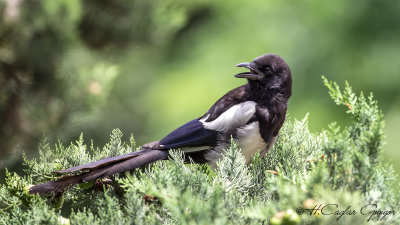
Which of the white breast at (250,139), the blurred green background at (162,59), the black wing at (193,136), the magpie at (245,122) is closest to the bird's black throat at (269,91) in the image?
the magpie at (245,122)

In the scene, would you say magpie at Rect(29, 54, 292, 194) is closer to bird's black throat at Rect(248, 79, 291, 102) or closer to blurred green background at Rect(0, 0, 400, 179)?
bird's black throat at Rect(248, 79, 291, 102)

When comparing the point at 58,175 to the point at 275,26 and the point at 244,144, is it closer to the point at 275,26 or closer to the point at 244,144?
the point at 244,144

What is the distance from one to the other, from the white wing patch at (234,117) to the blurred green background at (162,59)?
3.62 ft

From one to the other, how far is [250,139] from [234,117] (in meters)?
0.11

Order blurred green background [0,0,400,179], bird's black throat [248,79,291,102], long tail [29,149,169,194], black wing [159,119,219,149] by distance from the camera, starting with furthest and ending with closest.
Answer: blurred green background [0,0,400,179] → bird's black throat [248,79,291,102] → black wing [159,119,219,149] → long tail [29,149,169,194]

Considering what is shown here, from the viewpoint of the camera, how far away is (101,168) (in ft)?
5.04

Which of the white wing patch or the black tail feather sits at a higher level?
the white wing patch

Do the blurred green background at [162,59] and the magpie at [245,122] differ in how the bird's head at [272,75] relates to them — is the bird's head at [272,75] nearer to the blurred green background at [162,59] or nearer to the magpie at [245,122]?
the magpie at [245,122]

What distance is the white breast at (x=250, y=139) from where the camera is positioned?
75.7 inches

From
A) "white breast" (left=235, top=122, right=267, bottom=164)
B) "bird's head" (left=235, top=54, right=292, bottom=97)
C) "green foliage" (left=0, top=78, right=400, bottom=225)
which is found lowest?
"green foliage" (left=0, top=78, right=400, bottom=225)

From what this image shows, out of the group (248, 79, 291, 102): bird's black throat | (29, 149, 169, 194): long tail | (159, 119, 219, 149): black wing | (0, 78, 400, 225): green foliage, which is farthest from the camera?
(248, 79, 291, 102): bird's black throat

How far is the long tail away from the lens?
1.42 m

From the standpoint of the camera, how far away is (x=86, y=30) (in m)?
3.34

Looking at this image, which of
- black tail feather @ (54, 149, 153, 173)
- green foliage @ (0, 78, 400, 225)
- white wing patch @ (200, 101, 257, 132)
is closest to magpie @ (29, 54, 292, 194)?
white wing patch @ (200, 101, 257, 132)
